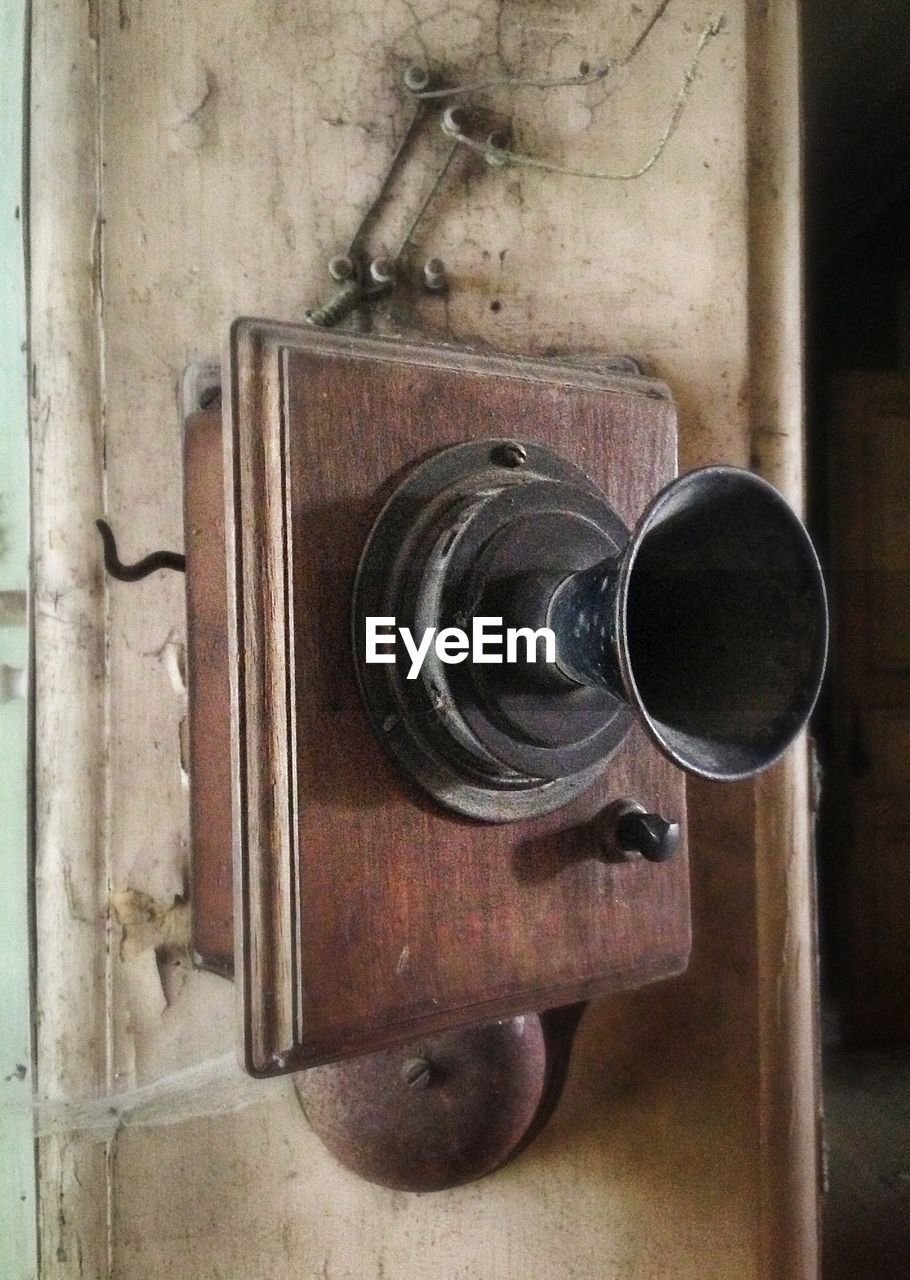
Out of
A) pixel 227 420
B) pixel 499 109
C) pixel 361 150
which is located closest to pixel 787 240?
pixel 499 109

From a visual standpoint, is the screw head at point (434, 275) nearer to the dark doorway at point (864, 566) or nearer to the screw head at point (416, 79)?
the screw head at point (416, 79)

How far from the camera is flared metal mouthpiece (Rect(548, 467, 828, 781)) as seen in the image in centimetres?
43

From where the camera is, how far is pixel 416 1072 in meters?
0.68

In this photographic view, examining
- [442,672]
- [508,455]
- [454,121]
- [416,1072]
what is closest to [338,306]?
[454,121]

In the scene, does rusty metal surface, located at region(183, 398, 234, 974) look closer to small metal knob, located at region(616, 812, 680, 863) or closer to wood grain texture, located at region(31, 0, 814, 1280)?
wood grain texture, located at region(31, 0, 814, 1280)

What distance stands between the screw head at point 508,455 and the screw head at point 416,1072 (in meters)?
0.45

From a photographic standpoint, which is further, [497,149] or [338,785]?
[497,149]

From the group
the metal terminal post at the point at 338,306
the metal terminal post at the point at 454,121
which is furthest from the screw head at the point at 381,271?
the metal terminal post at the point at 454,121

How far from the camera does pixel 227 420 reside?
0.48 metres

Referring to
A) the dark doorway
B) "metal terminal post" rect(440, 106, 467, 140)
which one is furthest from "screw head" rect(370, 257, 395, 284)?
the dark doorway

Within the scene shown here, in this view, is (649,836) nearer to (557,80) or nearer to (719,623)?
(719,623)

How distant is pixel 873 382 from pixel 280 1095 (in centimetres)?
97

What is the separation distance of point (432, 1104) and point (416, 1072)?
0.04 m

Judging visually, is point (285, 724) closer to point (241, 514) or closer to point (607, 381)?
point (241, 514)
